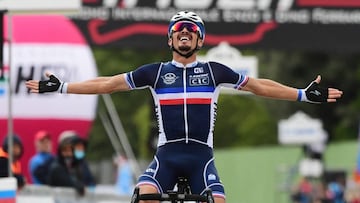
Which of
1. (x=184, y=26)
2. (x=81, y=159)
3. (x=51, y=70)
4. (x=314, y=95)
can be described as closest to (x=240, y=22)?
(x=51, y=70)

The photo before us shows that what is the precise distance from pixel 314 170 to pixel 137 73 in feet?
61.3

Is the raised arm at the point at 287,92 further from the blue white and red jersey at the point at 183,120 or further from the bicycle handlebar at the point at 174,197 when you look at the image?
the bicycle handlebar at the point at 174,197

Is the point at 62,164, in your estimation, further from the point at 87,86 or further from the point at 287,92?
the point at 287,92

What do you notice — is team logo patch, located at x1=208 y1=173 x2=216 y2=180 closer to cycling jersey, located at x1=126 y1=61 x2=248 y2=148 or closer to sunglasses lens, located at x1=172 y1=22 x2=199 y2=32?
cycling jersey, located at x1=126 y1=61 x2=248 y2=148

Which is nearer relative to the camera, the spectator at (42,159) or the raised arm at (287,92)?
the raised arm at (287,92)

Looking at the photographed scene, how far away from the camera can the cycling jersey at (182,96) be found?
11250mm

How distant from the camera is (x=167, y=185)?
36.8 ft

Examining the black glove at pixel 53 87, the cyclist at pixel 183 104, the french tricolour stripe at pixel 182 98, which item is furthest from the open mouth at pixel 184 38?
the black glove at pixel 53 87

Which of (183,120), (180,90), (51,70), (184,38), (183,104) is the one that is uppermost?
(184,38)

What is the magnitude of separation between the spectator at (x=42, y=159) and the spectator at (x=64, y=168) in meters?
0.14

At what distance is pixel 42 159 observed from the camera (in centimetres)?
1791

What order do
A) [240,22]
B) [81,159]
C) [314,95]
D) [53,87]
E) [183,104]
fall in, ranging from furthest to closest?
[240,22] → [81,159] → [314,95] → [53,87] → [183,104]

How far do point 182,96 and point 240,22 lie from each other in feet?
38.4

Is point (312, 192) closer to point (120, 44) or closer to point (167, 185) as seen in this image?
point (120, 44)
